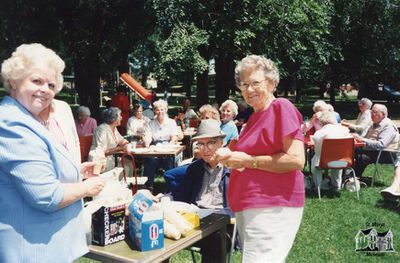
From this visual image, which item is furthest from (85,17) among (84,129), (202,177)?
(202,177)

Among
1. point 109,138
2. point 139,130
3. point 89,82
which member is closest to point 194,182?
point 109,138

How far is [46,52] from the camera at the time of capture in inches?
79.0

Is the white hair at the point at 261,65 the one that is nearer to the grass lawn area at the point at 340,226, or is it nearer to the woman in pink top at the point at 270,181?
the woman in pink top at the point at 270,181

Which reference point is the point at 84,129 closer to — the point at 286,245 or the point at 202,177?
the point at 202,177

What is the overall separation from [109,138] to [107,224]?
449 centimetres

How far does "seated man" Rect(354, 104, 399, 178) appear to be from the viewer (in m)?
7.23

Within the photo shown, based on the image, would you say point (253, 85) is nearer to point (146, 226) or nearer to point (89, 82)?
point (146, 226)

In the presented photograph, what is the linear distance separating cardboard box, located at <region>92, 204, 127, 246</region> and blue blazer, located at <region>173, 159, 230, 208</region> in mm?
1340

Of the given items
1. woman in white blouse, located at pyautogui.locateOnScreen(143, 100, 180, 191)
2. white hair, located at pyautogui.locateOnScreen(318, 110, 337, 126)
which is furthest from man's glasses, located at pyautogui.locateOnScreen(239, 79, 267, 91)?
woman in white blouse, located at pyautogui.locateOnScreen(143, 100, 180, 191)

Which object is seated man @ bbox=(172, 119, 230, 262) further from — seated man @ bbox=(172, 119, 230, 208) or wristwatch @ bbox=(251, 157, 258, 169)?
wristwatch @ bbox=(251, 157, 258, 169)

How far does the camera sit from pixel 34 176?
178cm

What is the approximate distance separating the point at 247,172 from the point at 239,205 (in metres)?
0.20

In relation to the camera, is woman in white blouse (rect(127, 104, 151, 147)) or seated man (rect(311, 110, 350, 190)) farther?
woman in white blouse (rect(127, 104, 151, 147))

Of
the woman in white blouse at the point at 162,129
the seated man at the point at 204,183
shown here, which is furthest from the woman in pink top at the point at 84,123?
the seated man at the point at 204,183
